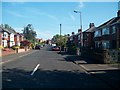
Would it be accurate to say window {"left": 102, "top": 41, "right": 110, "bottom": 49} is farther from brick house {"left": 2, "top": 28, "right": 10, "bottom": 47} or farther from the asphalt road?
brick house {"left": 2, "top": 28, "right": 10, "bottom": 47}

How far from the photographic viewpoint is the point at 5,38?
79000 mm

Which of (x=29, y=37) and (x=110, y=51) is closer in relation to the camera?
(x=110, y=51)

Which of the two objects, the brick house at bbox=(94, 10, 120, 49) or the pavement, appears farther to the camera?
the brick house at bbox=(94, 10, 120, 49)

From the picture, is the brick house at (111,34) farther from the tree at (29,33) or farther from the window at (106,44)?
the tree at (29,33)

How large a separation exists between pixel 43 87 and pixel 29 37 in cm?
14034

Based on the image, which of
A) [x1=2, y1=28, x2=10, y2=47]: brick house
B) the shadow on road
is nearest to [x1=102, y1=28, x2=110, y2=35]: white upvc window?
[x1=2, y1=28, x2=10, y2=47]: brick house

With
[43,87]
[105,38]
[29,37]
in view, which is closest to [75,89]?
[43,87]

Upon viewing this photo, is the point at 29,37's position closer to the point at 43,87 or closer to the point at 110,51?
the point at 110,51

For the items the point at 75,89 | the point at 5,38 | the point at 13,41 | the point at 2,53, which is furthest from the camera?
the point at 13,41

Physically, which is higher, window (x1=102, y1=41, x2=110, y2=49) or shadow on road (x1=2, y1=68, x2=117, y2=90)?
window (x1=102, y1=41, x2=110, y2=49)

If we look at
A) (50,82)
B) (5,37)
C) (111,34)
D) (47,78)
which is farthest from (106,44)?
(50,82)

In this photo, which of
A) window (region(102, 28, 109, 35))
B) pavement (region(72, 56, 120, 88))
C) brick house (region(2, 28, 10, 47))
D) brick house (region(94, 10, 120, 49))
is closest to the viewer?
pavement (region(72, 56, 120, 88))

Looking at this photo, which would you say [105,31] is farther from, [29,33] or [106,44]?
[29,33]

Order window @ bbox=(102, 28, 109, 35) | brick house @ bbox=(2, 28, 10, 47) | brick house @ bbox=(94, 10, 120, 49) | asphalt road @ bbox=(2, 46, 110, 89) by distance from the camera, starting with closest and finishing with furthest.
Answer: asphalt road @ bbox=(2, 46, 110, 89) < brick house @ bbox=(94, 10, 120, 49) < window @ bbox=(102, 28, 109, 35) < brick house @ bbox=(2, 28, 10, 47)
